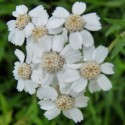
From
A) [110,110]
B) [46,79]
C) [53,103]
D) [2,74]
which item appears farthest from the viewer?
[2,74]

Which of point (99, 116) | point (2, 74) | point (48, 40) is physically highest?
point (48, 40)

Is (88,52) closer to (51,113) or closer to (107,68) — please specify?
(107,68)

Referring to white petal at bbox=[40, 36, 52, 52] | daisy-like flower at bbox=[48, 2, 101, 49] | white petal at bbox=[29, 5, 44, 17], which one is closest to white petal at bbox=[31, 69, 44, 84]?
white petal at bbox=[40, 36, 52, 52]

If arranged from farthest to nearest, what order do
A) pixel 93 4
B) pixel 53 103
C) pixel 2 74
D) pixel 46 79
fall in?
pixel 2 74, pixel 93 4, pixel 53 103, pixel 46 79

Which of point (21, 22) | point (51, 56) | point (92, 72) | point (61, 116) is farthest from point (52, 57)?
point (61, 116)

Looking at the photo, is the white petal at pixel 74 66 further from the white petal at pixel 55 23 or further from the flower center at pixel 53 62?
the white petal at pixel 55 23

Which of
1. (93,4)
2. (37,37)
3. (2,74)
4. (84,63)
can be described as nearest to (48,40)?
(37,37)

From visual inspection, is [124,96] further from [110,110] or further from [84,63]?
[84,63]
